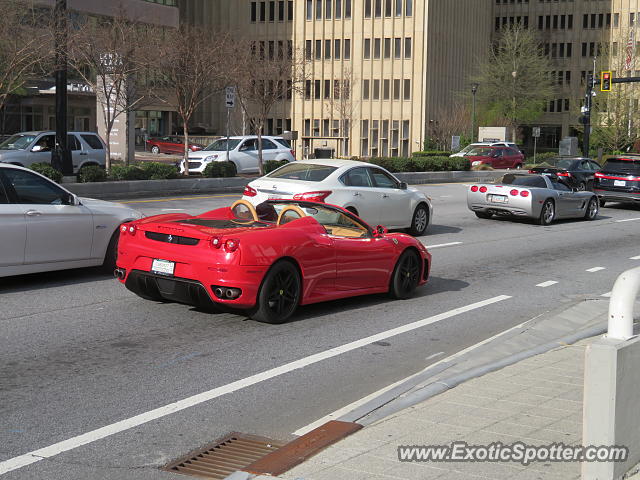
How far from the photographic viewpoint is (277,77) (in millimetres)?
43969

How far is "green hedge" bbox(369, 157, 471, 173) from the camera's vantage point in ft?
127

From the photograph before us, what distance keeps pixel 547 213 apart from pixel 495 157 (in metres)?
29.1

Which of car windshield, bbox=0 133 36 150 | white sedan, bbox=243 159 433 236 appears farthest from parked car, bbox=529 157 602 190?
car windshield, bbox=0 133 36 150

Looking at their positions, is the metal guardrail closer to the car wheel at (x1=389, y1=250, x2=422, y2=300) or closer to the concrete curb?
the car wheel at (x1=389, y1=250, x2=422, y2=300)

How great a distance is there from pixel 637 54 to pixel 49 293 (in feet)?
240

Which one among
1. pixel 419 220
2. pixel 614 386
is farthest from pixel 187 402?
pixel 419 220

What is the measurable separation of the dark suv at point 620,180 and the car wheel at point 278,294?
2029 cm

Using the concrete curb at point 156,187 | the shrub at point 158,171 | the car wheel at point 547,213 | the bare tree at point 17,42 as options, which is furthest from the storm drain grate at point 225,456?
the shrub at point 158,171

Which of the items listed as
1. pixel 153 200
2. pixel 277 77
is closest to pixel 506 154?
pixel 277 77

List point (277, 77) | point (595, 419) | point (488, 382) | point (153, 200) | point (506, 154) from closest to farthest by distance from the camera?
point (595, 419), point (488, 382), point (153, 200), point (277, 77), point (506, 154)

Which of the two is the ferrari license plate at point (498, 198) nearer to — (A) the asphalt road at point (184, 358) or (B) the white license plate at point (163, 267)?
(A) the asphalt road at point (184, 358)

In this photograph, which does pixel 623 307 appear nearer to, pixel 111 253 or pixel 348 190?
pixel 111 253

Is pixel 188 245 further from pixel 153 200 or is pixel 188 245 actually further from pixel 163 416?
pixel 153 200

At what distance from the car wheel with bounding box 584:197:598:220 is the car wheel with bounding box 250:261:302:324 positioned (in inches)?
628
